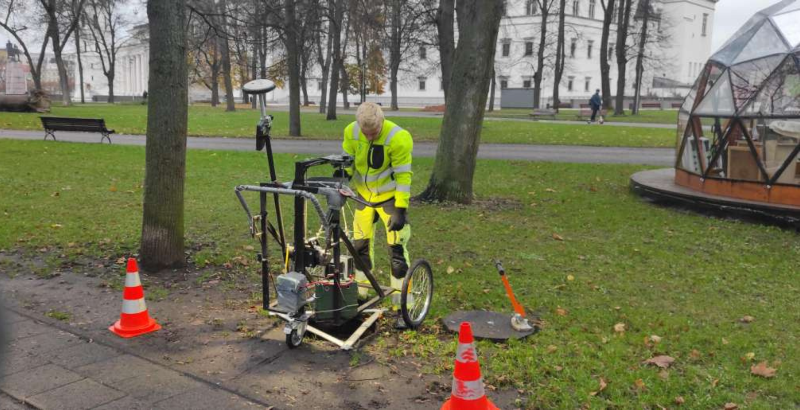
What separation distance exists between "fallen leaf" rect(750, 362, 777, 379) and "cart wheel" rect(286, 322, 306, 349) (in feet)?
10.7

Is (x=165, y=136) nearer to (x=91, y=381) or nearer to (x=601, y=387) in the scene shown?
(x=91, y=381)

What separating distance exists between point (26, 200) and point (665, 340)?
979cm

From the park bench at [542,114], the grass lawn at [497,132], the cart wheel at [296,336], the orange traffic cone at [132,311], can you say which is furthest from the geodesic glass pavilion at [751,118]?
the park bench at [542,114]

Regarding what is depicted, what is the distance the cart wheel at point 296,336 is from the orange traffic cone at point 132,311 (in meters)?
1.26

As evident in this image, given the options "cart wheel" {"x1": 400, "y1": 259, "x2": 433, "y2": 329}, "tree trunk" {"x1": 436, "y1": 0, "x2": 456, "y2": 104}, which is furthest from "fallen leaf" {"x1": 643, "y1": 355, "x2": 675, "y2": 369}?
"tree trunk" {"x1": 436, "y1": 0, "x2": 456, "y2": 104}

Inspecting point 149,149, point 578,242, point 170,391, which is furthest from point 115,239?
point 578,242

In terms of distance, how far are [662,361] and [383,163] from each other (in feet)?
8.61

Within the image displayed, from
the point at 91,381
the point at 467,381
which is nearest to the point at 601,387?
the point at 467,381

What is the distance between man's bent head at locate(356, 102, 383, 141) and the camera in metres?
5.04

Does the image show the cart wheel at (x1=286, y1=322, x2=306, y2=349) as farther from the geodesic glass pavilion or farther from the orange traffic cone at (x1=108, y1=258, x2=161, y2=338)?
the geodesic glass pavilion

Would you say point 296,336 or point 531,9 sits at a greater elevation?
point 531,9

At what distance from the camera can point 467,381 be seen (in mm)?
3668

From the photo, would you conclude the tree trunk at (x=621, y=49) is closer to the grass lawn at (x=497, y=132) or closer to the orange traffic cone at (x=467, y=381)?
the grass lawn at (x=497, y=132)

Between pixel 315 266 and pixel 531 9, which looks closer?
pixel 315 266
